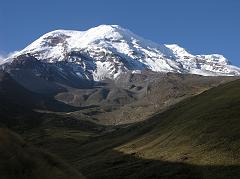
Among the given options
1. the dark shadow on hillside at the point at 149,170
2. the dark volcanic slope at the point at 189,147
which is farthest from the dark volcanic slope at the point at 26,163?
the dark volcanic slope at the point at 189,147

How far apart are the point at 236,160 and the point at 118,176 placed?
22000 mm

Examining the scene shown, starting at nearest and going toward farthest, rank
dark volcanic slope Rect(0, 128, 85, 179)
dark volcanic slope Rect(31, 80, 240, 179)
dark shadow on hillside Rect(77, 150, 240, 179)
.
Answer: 1. dark volcanic slope Rect(0, 128, 85, 179)
2. dark shadow on hillside Rect(77, 150, 240, 179)
3. dark volcanic slope Rect(31, 80, 240, 179)

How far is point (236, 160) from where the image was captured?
290ft

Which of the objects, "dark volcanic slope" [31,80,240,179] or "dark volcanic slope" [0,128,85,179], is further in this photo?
"dark volcanic slope" [31,80,240,179]

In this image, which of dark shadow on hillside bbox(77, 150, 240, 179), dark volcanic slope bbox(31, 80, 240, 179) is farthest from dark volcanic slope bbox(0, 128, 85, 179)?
dark volcanic slope bbox(31, 80, 240, 179)

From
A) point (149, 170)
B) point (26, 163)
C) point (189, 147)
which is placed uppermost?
point (26, 163)

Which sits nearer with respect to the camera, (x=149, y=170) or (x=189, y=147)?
(x=149, y=170)

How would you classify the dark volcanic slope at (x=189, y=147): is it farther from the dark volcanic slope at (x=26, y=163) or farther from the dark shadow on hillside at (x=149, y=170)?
the dark volcanic slope at (x=26, y=163)

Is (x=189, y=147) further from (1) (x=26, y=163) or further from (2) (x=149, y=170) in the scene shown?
(1) (x=26, y=163)

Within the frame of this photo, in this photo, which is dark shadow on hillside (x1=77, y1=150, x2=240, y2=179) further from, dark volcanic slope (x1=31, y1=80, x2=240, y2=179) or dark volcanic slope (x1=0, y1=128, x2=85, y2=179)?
dark volcanic slope (x1=0, y1=128, x2=85, y2=179)

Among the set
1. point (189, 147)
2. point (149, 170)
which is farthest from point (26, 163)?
point (189, 147)

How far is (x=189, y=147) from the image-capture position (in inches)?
4434

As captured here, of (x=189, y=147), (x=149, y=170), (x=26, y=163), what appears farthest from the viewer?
(x=189, y=147)

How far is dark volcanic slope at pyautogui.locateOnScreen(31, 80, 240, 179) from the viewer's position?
A: 8988 cm
